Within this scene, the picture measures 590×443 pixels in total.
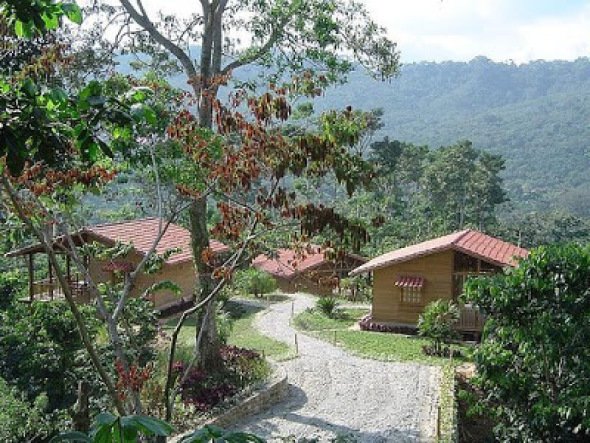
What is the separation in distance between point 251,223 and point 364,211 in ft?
124

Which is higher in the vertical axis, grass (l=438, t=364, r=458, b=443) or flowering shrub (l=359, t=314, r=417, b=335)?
grass (l=438, t=364, r=458, b=443)

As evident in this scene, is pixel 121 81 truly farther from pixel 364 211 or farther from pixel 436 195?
pixel 436 195

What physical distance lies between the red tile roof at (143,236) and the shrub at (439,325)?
6.65 meters

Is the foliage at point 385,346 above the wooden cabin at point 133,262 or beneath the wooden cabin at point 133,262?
beneath

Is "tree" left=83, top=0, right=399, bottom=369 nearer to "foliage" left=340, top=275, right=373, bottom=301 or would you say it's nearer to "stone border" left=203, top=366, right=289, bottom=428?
"stone border" left=203, top=366, right=289, bottom=428

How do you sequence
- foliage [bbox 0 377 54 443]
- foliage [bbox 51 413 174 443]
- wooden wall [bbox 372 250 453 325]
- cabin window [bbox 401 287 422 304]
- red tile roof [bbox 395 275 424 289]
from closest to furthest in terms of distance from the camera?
foliage [bbox 51 413 174 443]
foliage [bbox 0 377 54 443]
red tile roof [bbox 395 275 424 289]
wooden wall [bbox 372 250 453 325]
cabin window [bbox 401 287 422 304]

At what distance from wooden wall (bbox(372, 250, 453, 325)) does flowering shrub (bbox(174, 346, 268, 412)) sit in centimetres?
798

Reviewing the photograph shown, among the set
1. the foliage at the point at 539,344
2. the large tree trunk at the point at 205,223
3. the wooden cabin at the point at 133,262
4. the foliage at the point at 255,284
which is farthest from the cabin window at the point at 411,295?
the foliage at the point at 539,344

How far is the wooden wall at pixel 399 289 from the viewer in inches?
790

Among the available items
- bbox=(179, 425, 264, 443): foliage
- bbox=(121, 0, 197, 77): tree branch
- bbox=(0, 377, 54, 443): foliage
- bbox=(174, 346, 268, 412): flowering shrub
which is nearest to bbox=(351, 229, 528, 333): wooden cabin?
bbox=(174, 346, 268, 412): flowering shrub

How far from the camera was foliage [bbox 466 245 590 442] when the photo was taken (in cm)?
822

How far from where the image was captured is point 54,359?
388 inches

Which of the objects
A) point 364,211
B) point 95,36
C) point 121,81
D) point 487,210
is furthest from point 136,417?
point 487,210

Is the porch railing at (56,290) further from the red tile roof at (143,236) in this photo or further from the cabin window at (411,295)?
the cabin window at (411,295)
